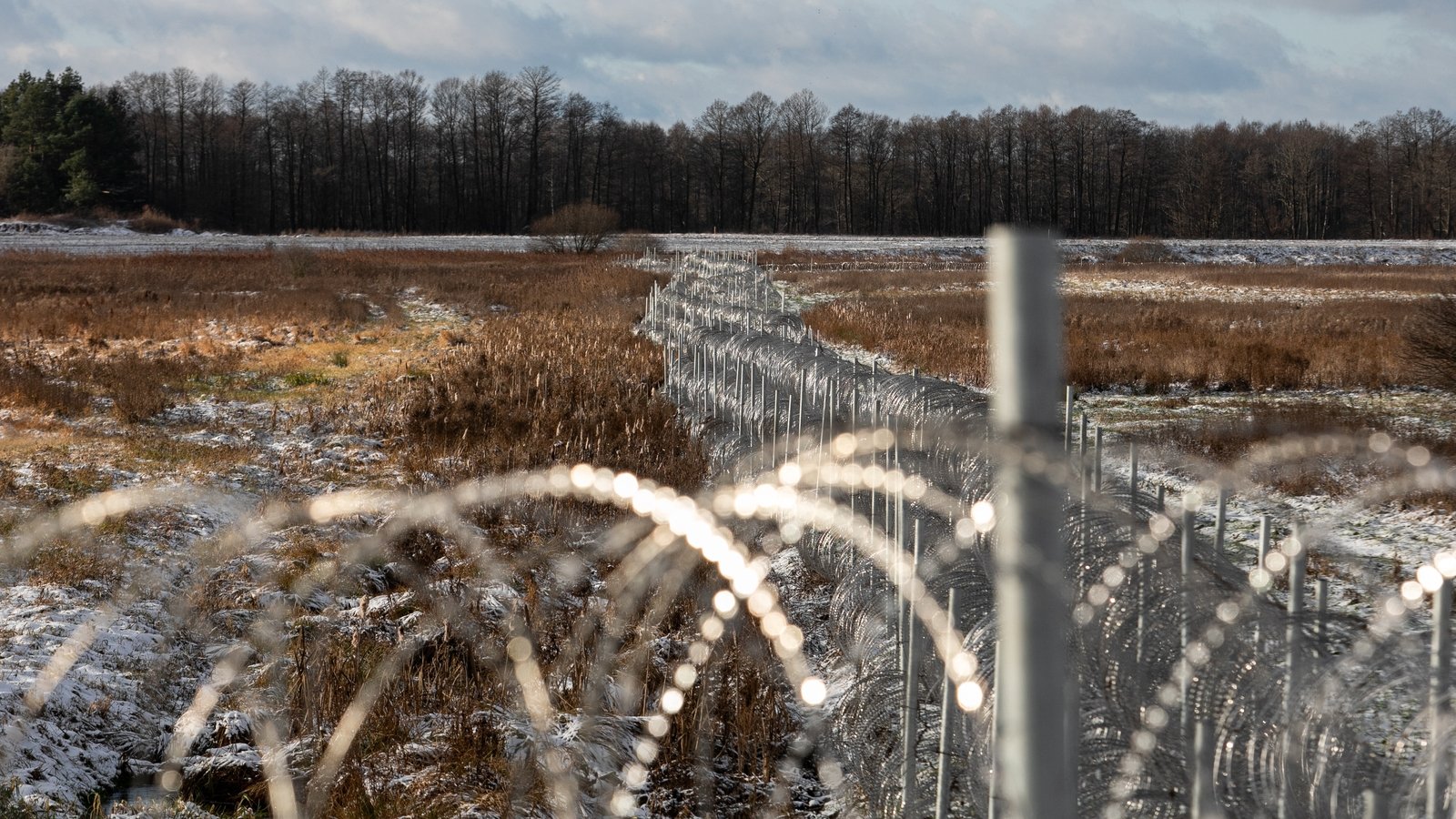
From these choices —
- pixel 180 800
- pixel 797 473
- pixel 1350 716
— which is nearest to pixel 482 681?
pixel 180 800

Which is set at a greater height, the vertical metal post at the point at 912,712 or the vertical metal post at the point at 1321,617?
the vertical metal post at the point at 1321,617

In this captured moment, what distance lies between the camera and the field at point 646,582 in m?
3.00

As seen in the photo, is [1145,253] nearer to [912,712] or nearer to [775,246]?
[775,246]

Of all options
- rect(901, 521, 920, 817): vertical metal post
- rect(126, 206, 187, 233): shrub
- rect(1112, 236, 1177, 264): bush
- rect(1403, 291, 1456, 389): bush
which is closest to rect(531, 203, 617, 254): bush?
rect(1112, 236, 1177, 264): bush

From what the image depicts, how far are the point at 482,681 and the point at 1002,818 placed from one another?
2529 mm

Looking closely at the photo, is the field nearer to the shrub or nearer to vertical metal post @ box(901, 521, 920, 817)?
vertical metal post @ box(901, 521, 920, 817)

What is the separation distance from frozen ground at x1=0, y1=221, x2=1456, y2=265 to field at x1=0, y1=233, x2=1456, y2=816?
3477 centimetres

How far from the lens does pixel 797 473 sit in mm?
5641

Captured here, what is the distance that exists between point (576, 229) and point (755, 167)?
38784mm

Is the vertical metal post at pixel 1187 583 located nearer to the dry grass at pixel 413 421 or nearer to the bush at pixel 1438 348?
the dry grass at pixel 413 421

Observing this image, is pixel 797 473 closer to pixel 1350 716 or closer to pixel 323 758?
pixel 323 758

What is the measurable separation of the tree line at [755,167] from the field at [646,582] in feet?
224

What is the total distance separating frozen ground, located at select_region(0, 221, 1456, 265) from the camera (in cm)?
4475

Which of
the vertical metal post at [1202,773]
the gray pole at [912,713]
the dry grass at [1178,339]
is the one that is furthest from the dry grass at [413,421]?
the dry grass at [1178,339]
